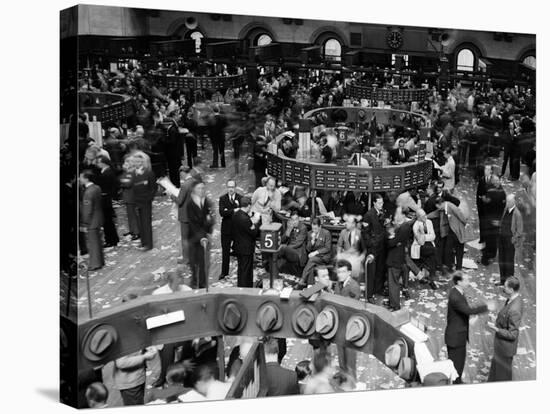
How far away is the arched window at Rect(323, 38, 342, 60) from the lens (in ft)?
54.2

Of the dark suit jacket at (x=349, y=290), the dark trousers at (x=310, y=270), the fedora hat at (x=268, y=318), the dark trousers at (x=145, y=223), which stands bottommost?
the fedora hat at (x=268, y=318)

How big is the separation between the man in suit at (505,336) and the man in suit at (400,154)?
8.54 feet

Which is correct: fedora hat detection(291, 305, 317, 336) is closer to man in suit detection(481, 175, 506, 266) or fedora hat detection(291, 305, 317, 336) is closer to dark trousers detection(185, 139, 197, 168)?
dark trousers detection(185, 139, 197, 168)

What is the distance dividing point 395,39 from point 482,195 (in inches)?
105

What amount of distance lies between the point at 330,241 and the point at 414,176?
1.60m

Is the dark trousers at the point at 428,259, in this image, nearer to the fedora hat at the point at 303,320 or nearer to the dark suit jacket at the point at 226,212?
the fedora hat at the point at 303,320

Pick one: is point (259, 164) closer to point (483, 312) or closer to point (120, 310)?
point (120, 310)

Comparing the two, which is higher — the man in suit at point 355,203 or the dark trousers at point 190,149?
the dark trousers at point 190,149

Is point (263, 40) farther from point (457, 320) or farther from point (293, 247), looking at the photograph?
point (457, 320)

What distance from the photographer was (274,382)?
15922mm

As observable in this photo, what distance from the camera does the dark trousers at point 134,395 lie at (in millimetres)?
14961

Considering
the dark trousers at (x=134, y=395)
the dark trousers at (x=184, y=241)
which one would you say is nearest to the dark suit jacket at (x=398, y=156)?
the dark trousers at (x=184, y=241)

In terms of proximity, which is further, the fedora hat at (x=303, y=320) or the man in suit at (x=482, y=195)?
the man in suit at (x=482, y=195)

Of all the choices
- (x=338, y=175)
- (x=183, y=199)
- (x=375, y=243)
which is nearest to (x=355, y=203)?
(x=338, y=175)
